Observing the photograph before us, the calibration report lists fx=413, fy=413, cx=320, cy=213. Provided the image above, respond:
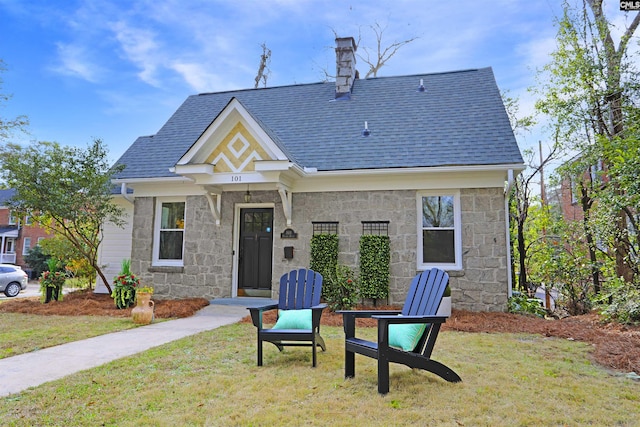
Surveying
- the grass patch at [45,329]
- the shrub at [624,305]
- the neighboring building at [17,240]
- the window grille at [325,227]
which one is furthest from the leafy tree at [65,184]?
the neighboring building at [17,240]

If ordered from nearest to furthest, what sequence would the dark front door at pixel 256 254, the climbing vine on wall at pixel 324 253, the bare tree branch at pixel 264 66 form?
1. the climbing vine on wall at pixel 324 253
2. the dark front door at pixel 256 254
3. the bare tree branch at pixel 264 66

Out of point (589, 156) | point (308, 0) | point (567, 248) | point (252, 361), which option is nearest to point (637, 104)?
point (589, 156)

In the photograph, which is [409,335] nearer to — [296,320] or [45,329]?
[296,320]

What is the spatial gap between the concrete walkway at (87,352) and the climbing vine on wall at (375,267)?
105 inches

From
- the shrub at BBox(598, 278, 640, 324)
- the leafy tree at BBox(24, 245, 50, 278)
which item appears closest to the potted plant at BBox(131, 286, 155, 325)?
the shrub at BBox(598, 278, 640, 324)

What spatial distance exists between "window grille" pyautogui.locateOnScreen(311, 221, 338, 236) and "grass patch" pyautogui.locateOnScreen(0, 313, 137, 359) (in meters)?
4.13

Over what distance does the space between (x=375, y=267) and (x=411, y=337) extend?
487 cm

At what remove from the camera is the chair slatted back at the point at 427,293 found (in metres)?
3.89

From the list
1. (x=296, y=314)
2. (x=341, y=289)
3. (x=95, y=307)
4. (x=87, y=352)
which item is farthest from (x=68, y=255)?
(x=296, y=314)

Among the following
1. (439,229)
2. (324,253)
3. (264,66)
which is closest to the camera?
(439,229)

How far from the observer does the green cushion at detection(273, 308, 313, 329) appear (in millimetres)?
4641

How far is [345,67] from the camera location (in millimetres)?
11859

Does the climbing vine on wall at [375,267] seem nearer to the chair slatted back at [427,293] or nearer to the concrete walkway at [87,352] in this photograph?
the concrete walkway at [87,352]

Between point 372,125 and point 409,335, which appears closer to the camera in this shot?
point 409,335
